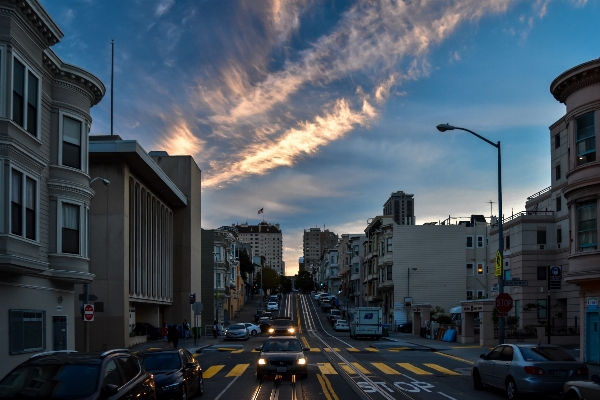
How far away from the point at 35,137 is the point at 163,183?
2648 centimetres

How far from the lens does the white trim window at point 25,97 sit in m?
20.9

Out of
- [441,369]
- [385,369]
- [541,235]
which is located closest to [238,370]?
[385,369]

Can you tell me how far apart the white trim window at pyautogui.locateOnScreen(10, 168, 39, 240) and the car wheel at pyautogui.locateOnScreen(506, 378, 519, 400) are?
1510cm

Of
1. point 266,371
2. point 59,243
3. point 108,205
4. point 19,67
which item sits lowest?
point 266,371

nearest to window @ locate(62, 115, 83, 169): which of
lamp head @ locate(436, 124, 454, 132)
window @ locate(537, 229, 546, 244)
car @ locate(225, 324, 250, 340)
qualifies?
lamp head @ locate(436, 124, 454, 132)

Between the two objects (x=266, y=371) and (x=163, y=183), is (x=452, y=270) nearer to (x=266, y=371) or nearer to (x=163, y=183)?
(x=163, y=183)

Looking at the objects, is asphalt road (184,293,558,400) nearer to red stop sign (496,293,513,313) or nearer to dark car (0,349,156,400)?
red stop sign (496,293,513,313)

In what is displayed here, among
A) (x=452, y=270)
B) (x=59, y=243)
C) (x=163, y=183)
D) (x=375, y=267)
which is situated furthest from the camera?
(x=375, y=267)

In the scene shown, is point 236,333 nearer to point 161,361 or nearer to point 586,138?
point 586,138

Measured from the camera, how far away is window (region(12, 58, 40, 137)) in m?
21.0

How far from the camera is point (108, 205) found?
39.8 metres

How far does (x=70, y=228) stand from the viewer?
26.1 m

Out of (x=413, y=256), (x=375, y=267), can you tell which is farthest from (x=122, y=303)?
(x=375, y=267)

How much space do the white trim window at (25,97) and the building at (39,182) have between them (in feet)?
0.10
